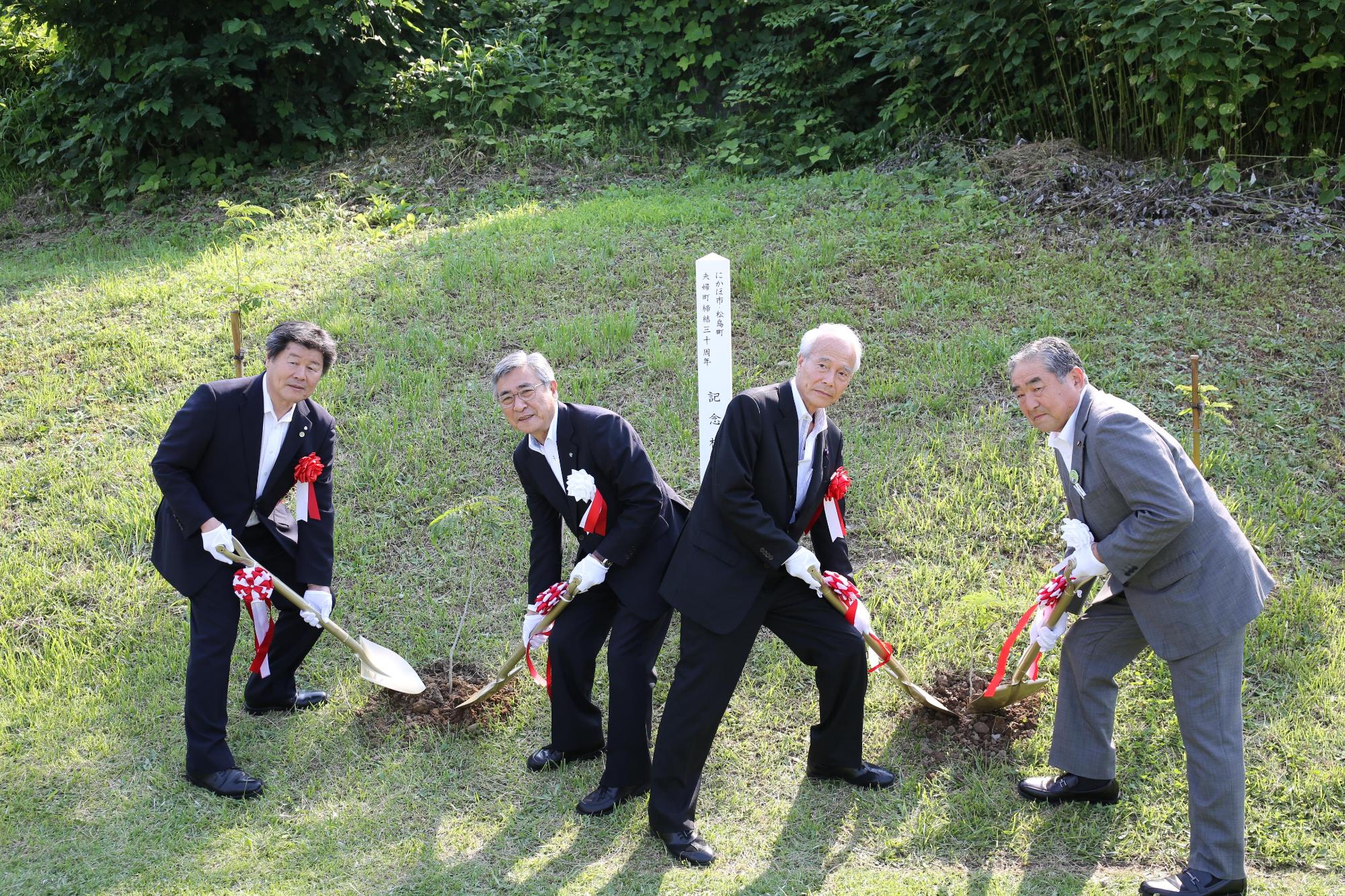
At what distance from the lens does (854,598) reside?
13.9 feet

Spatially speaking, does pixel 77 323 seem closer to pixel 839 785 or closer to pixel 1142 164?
pixel 839 785

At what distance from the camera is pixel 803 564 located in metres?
4.00

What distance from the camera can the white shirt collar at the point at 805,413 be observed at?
4.07 metres

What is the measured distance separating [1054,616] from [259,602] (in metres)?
3.23

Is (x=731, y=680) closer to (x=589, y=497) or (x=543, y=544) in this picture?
(x=589, y=497)

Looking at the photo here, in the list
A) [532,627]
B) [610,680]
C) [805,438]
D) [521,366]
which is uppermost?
[521,366]

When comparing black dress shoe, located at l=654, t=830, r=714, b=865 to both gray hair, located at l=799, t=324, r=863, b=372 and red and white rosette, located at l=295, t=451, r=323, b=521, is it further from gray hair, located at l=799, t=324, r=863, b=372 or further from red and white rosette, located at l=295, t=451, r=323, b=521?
red and white rosette, located at l=295, t=451, r=323, b=521

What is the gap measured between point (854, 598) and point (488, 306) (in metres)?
4.46

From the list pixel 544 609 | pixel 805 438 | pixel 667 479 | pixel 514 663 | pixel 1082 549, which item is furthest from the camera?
pixel 667 479

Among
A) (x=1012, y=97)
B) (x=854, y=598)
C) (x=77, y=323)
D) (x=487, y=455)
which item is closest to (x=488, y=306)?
(x=487, y=455)

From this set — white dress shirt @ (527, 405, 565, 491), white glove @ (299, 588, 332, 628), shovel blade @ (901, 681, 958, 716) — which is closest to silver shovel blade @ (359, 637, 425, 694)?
white glove @ (299, 588, 332, 628)

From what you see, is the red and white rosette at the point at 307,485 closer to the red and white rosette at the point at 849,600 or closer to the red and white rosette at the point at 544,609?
the red and white rosette at the point at 544,609

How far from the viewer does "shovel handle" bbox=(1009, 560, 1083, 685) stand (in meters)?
4.05

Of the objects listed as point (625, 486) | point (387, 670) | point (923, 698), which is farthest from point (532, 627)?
point (923, 698)
